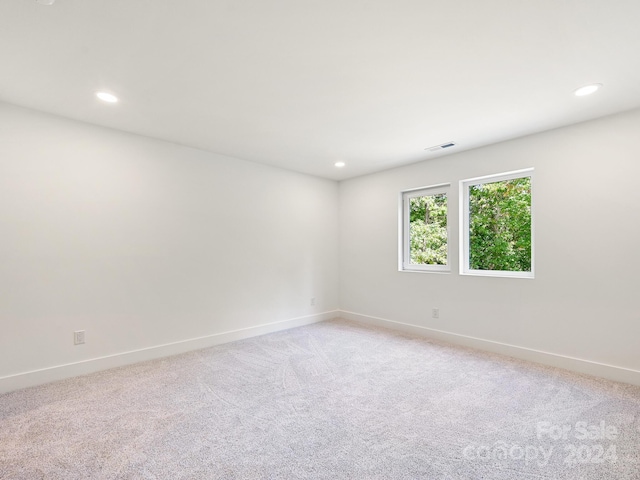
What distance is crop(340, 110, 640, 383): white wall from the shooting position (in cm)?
264

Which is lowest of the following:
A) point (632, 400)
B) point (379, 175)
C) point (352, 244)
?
point (632, 400)

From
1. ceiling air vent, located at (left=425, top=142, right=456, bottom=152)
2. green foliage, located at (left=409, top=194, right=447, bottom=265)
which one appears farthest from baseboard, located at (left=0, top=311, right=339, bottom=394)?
ceiling air vent, located at (left=425, top=142, right=456, bottom=152)

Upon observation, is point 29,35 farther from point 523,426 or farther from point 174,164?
point 523,426

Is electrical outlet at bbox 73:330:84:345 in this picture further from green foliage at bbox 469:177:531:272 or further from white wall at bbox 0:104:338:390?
green foliage at bbox 469:177:531:272

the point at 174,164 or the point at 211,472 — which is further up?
the point at 174,164

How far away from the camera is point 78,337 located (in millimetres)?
2803

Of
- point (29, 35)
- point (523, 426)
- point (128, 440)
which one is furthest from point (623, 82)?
point (128, 440)

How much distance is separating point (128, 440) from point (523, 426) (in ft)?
7.89

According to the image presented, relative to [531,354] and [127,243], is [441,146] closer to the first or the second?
[531,354]

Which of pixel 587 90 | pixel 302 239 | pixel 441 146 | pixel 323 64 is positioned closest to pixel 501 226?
pixel 441 146

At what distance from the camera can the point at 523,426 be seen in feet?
6.49

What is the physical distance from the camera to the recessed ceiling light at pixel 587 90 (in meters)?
2.22

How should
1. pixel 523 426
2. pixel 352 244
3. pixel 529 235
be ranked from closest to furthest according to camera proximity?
pixel 523 426, pixel 529 235, pixel 352 244

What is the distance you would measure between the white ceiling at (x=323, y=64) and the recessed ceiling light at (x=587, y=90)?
0.06 metres
